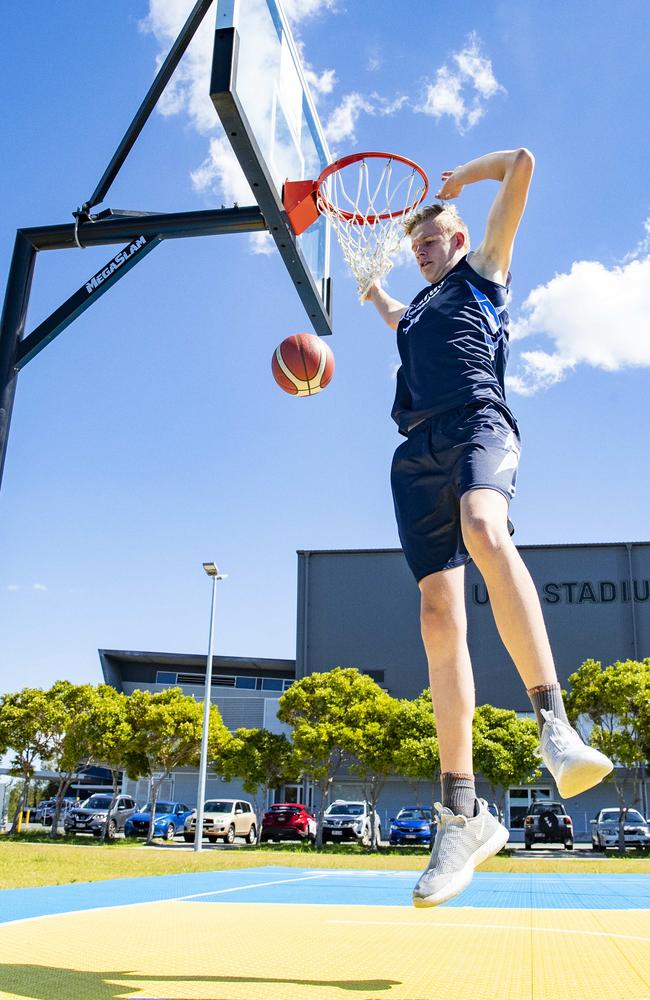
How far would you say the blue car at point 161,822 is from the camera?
95.6ft

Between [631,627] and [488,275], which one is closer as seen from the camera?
[488,275]

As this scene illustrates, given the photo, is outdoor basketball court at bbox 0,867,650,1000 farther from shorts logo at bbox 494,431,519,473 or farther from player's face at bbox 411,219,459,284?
player's face at bbox 411,219,459,284

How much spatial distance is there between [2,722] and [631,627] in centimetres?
2688

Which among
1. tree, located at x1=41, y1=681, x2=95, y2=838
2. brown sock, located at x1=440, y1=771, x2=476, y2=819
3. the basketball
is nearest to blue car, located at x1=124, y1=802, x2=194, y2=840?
tree, located at x1=41, y1=681, x2=95, y2=838

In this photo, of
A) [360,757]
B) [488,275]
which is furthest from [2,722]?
[488,275]

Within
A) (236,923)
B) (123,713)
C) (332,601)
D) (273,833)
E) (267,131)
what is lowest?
(273,833)

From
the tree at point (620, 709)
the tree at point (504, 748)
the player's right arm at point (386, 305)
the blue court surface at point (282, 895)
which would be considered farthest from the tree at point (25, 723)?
the player's right arm at point (386, 305)

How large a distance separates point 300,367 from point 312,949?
3.94 metres

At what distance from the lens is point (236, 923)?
4250 mm

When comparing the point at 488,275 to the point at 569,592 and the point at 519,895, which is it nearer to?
the point at 519,895

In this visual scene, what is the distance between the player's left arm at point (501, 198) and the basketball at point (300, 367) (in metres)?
2.84

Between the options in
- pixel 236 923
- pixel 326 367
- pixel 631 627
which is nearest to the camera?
pixel 236 923

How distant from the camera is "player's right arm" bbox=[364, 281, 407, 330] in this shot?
154 inches

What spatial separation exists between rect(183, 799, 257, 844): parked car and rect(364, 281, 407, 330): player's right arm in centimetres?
2678
